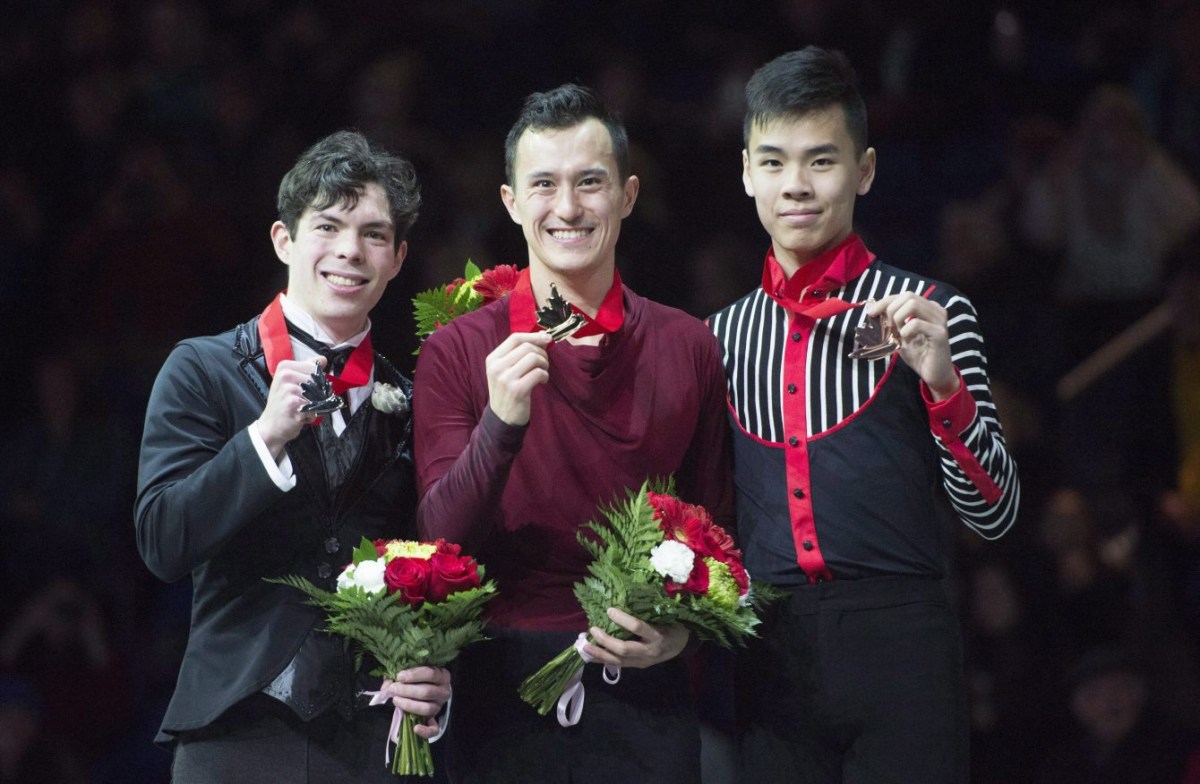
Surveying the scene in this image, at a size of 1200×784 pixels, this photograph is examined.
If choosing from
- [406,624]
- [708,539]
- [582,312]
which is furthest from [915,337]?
[406,624]

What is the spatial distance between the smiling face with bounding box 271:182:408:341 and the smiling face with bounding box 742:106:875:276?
85 cm

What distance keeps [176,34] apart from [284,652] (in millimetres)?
5549

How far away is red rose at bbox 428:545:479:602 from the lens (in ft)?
10.4

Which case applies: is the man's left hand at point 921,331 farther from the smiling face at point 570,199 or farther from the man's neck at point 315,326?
the man's neck at point 315,326

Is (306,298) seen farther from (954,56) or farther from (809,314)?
(954,56)

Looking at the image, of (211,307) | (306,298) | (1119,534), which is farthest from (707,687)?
(211,307)

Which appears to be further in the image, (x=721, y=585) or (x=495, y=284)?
(x=495, y=284)

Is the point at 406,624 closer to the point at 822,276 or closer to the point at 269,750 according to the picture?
the point at 269,750

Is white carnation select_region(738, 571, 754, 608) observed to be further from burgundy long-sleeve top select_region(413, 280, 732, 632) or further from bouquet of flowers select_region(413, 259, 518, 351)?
bouquet of flowers select_region(413, 259, 518, 351)

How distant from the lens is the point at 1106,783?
5.71 m

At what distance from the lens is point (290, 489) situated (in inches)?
130

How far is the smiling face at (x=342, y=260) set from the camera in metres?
3.56

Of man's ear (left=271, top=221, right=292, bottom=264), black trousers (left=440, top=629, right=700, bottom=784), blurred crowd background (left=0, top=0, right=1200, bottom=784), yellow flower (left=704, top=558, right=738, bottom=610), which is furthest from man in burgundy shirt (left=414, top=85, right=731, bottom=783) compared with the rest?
blurred crowd background (left=0, top=0, right=1200, bottom=784)

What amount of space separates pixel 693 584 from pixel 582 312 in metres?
0.71
